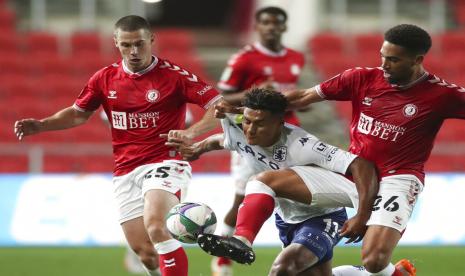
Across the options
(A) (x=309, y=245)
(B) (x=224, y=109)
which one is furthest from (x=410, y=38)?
(A) (x=309, y=245)

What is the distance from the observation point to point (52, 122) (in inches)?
291

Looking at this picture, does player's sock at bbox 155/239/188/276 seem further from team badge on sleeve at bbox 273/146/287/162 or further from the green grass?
the green grass

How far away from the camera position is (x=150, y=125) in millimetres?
7188

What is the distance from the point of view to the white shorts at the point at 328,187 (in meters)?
6.34

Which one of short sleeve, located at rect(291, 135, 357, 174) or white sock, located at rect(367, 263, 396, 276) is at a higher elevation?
short sleeve, located at rect(291, 135, 357, 174)

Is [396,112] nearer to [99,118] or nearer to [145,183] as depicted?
[145,183]

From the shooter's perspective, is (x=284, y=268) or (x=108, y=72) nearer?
(x=284, y=268)

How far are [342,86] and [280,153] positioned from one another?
69cm

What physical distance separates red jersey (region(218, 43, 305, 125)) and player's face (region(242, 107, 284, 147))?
3144 mm

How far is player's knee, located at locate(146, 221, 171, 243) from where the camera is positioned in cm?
655

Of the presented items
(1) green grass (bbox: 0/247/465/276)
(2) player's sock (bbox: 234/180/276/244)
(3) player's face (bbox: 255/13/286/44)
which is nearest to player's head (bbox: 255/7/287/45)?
(3) player's face (bbox: 255/13/286/44)

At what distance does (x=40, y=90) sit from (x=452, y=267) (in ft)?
31.1

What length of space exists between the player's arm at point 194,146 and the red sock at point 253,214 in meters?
0.69

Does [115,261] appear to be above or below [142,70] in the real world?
below
